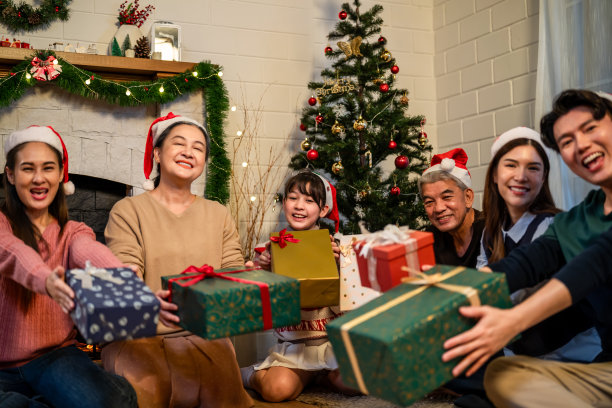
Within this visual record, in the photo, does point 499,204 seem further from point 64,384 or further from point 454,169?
point 64,384

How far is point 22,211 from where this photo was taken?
2.06 meters

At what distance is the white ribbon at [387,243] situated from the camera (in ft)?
5.15

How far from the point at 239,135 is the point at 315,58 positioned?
0.80m

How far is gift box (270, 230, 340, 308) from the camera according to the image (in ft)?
7.70

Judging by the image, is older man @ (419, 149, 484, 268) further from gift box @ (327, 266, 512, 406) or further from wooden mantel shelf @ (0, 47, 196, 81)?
wooden mantel shelf @ (0, 47, 196, 81)

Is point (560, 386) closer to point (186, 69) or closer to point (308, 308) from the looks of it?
point (308, 308)

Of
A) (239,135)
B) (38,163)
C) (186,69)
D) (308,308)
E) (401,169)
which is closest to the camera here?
(38,163)

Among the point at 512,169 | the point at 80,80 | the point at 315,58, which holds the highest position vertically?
the point at 315,58

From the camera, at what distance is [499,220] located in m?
2.19

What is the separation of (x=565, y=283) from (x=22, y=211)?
172 cm

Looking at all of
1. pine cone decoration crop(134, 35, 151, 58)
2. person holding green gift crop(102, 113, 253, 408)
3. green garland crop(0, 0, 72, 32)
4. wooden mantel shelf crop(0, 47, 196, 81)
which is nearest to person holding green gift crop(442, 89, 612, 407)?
person holding green gift crop(102, 113, 253, 408)

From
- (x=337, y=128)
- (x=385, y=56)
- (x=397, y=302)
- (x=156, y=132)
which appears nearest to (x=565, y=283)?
(x=397, y=302)

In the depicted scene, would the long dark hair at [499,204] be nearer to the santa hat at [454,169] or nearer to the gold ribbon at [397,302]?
the santa hat at [454,169]

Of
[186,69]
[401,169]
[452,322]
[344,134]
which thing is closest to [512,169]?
[452,322]
